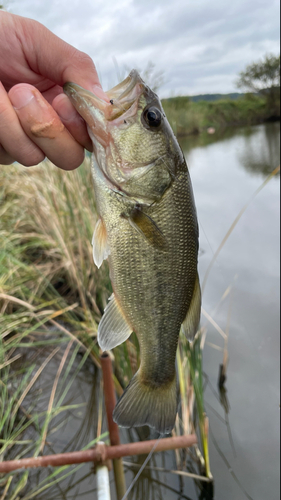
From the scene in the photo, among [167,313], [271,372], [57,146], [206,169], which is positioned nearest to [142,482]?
[271,372]

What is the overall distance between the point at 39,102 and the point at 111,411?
1.88 meters

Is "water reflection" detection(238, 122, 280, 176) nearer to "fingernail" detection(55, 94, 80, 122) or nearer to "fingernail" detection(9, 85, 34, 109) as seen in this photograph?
"fingernail" detection(55, 94, 80, 122)

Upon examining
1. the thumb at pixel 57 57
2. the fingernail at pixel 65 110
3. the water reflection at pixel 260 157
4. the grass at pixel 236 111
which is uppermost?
the grass at pixel 236 111

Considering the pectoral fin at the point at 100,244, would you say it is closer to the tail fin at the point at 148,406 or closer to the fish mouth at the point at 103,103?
the fish mouth at the point at 103,103

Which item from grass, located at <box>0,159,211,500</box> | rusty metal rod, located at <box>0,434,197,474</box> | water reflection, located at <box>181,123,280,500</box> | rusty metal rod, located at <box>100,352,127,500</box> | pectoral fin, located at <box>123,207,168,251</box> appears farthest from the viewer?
water reflection, located at <box>181,123,280,500</box>

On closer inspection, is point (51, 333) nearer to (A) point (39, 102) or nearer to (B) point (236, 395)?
(B) point (236, 395)

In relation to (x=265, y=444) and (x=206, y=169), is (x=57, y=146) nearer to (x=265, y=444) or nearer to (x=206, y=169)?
(x=265, y=444)

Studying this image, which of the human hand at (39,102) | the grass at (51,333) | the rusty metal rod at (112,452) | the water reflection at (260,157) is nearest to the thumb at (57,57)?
the human hand at (39,102)

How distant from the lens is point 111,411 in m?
2.25

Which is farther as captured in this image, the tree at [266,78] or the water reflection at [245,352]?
the tree at [266,78]

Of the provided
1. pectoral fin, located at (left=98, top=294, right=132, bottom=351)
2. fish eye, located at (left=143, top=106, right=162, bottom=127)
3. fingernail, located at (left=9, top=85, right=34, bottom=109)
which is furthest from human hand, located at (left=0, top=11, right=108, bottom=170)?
pectoral fin, located at (left=98, top=294, right=132, bottom=351)

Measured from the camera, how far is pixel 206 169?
626 inches

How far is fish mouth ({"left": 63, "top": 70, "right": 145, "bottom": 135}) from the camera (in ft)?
3.89

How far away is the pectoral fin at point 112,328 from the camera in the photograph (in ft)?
4.04
